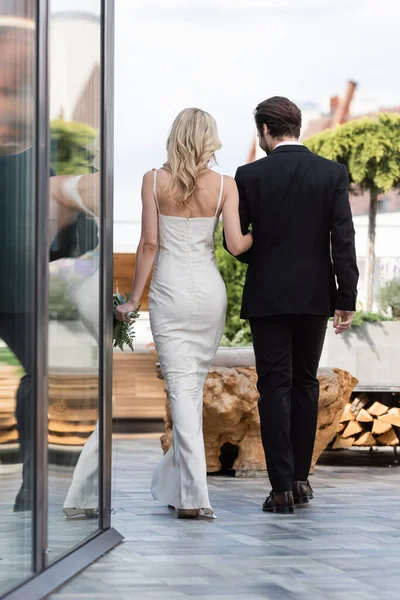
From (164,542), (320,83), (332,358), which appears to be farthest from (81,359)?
(320,83)

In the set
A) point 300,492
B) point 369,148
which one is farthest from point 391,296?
point 300,492

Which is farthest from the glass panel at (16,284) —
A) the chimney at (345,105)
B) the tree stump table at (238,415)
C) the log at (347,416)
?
the chimney at (345,105)

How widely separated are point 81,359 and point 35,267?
58cm

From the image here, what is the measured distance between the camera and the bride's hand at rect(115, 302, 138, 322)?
13.6 feet

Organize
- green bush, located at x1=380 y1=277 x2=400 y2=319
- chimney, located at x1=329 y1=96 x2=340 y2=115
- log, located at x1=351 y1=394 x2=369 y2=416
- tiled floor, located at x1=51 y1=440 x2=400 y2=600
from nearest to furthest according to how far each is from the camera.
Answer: tiled floor, located at x1=51 y1=440 x2=400 y2=600
log, located at x1=351 y1=394 x2=369 y2=416
green bush, located at x1=380 y1=277 x2=400 y2=319
chimney, located at x1=329 y1=96 x2=340 y2=115

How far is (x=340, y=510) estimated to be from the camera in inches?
172

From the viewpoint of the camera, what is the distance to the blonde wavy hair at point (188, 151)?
4.14 metres

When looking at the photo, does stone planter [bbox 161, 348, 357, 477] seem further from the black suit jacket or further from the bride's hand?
the bride's hand

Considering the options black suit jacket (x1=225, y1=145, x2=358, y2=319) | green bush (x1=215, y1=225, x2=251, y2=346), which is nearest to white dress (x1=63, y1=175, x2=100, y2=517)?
black suit jacket (x1=225, y1=145, x2=358, y2=319)

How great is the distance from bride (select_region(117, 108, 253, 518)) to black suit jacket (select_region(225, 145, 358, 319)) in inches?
5.1

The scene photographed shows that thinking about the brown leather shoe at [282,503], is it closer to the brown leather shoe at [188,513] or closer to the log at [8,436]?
the brown leather shoe at [188,513]

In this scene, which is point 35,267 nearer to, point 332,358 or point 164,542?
point 164,542

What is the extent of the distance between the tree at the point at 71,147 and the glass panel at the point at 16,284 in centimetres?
20

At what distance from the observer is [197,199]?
4.18 metres
